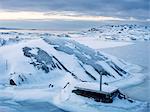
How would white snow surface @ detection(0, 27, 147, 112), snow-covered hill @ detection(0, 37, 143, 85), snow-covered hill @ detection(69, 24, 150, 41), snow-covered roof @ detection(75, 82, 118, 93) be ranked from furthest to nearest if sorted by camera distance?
snow-covered hill @ detection(69, 24, 150, 41) → snow-covered hill @ detection(0, 37, 143, 85) → snow-covered roof @ detection(75, 82, 118, 93) → white snow surface @ detection(0, 27, 147, 112)

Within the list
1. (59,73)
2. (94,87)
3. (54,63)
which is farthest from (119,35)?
(94,87)

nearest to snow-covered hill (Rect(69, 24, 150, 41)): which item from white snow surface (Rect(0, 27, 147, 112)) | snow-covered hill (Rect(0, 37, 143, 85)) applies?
snow-covered hill (Rect(0, 37, 143, 85))

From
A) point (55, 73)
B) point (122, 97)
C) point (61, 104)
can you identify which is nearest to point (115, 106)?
point (122, 97)

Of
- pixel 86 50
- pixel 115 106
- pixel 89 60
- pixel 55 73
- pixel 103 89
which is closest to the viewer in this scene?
pixel 115 106

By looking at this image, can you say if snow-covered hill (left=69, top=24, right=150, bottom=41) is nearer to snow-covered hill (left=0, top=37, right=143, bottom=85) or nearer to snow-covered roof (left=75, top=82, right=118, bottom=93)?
snow-covered hill (left=0, top=37, right=143, bottom=85)

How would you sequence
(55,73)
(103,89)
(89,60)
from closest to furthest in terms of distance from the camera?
1. (103,89)
2. (55,73)
3. (89,60)

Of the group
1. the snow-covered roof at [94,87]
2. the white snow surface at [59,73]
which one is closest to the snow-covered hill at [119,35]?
the white snow surface at [59,73]

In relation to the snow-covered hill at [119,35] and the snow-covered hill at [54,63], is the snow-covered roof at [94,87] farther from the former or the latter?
the snow-covered hill at [119,35]

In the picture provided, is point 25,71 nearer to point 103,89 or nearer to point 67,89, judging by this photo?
point 67,89

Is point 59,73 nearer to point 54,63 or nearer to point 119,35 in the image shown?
point 54,63

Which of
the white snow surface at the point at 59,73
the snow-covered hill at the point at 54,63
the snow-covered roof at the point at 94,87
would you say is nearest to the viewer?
the white snow surface at the point at 59,73

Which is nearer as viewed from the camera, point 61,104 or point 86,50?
point 61,104
